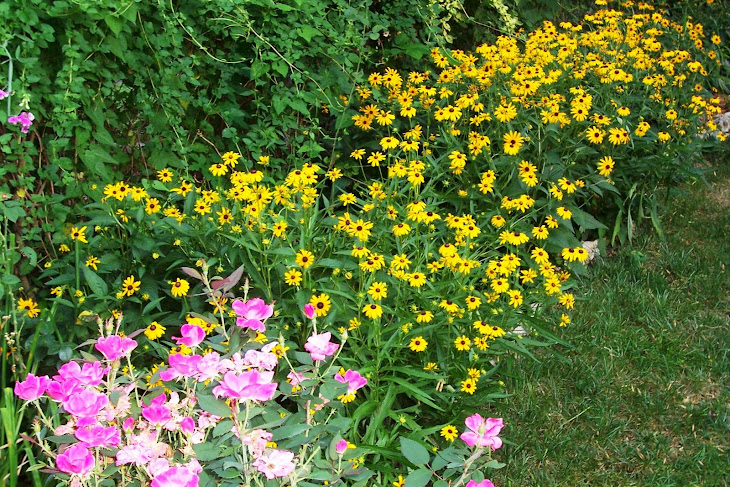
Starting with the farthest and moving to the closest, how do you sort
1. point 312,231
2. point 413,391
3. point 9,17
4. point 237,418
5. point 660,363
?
point 660,363, point 312,231, point 9,17, point 413,391, point 237,418

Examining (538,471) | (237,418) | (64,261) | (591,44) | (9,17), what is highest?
(9,17)

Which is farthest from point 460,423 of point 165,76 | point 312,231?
point 165,76

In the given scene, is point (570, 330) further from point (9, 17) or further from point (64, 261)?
point (9, 17)

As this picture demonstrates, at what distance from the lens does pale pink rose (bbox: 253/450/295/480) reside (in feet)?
5.01

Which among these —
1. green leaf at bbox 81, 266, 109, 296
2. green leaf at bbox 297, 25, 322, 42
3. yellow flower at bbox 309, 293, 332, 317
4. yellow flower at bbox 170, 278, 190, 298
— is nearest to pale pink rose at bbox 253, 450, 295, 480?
yellow flower at bbox 309, 293, 332, 317

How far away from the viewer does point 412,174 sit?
2.92 meters

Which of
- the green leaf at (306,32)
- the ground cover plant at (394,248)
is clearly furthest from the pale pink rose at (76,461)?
the green leaf at (306,32)

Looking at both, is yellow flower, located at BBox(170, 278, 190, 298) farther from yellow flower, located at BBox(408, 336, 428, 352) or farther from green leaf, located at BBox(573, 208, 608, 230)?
green leaf, located at BBox(573, 208, 608, 230)

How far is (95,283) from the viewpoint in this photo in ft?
8.39

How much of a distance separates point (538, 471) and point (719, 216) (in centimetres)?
234

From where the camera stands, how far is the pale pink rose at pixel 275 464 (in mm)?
1526

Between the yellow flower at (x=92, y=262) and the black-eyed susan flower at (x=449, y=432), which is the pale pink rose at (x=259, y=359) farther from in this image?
the yellow flower at (x=92, y=262)

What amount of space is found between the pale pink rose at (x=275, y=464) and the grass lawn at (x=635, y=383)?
1163 millimetres

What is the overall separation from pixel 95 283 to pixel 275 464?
130cm
